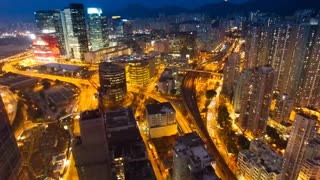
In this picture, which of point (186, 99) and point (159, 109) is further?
point (186, 99)

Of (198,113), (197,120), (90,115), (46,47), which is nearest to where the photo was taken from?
(90,115)

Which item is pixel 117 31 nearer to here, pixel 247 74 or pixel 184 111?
pixel 184 111

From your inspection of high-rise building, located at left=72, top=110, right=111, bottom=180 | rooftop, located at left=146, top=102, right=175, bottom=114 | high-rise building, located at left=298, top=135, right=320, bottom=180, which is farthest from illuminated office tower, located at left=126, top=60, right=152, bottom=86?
high-rise building, located at left=298, top=135, right=320, bottom=180

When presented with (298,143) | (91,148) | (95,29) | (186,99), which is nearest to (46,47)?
(95,29)

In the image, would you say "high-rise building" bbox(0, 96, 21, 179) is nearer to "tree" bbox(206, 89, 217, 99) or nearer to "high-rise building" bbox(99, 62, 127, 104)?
"high-rise building" bbox(99, 62, 127, 104)

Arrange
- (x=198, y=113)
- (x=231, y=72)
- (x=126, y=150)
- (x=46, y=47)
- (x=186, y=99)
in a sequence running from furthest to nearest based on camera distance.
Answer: (x=46, y=47), (x=231, y=72), (x=186, y=99), (x=198, y=113), (x=126, y=150)

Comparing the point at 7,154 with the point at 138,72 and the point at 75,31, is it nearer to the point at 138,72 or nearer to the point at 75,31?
the point at 138,72

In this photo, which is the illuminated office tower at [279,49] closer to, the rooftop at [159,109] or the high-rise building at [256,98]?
the high-rise building at [256,98]

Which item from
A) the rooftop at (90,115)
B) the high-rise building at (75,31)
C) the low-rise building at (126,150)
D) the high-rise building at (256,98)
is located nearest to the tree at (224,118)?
the high-rise building at (256,98)
